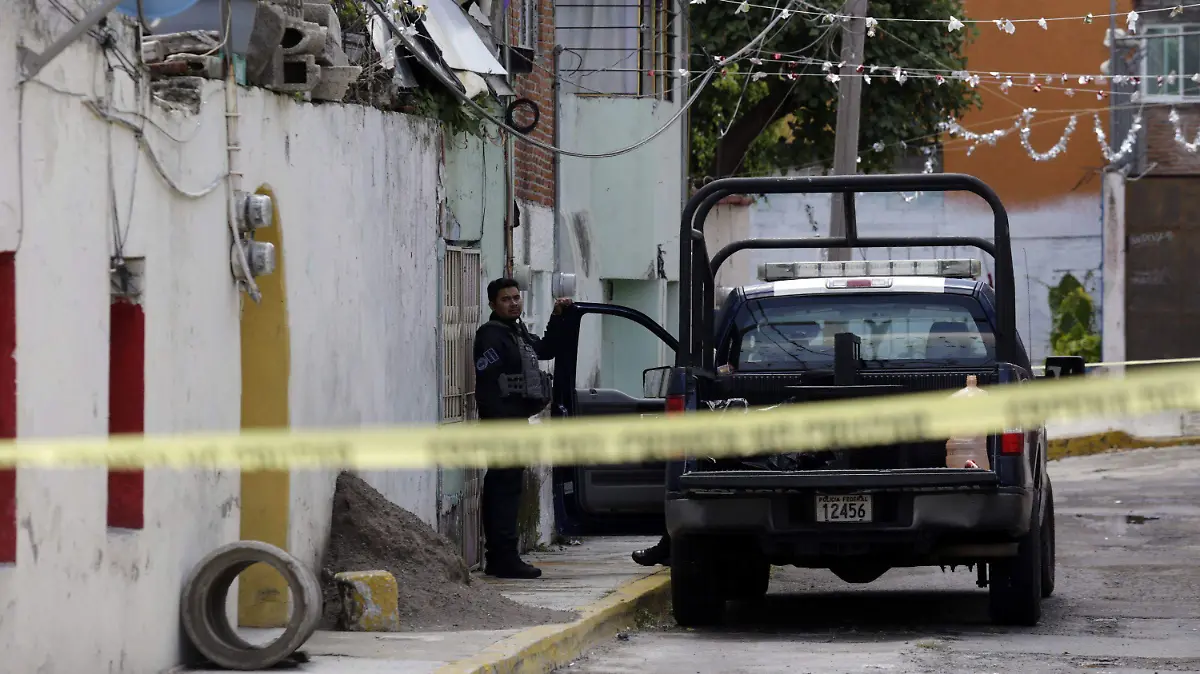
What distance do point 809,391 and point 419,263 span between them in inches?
112

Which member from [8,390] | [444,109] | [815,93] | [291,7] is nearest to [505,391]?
[444,109]

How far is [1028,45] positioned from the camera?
34031 millimetres

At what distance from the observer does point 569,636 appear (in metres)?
9.60

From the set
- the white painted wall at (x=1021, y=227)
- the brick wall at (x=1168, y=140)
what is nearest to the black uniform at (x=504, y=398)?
the white painted wall at (x=1021, y=227)

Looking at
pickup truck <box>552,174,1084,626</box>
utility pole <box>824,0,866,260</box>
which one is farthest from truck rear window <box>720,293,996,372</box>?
utility pole <box>824,0,866,260</box>

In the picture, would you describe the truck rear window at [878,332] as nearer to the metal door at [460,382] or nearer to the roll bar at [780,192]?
the roll bar at [780,192]

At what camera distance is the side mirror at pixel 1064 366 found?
1091 cm

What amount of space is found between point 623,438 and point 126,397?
14.1 feet

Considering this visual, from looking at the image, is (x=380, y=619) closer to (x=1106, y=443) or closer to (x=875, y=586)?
(x=875, y=586)

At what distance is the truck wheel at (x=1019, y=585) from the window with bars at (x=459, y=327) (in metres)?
3.79

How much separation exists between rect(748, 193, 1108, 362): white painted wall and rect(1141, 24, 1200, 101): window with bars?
211 cm

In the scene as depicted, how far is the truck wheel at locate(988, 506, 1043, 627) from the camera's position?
1032cm

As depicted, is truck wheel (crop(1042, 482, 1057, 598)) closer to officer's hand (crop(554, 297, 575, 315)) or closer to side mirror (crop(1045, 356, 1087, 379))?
side mirror (crop(1045, 356, 1087, 379))

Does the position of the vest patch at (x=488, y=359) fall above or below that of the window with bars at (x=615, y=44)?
below
